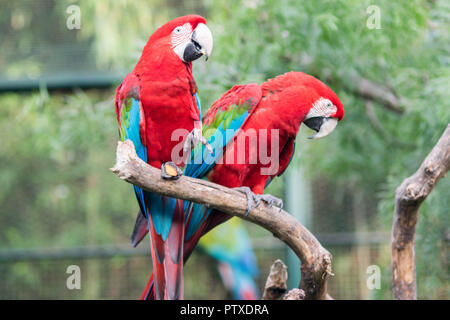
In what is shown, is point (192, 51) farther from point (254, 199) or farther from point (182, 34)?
point (254, 199)

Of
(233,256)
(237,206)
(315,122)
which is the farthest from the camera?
(233,256)

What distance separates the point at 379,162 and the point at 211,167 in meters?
1.35

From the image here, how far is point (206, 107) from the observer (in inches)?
77.9

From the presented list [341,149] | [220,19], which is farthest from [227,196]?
[341,149]

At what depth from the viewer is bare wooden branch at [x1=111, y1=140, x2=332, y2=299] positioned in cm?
103

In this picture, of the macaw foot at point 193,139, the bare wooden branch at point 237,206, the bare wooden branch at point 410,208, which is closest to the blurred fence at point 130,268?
the bare wooden branch at point 410,208

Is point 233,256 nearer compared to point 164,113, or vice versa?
point 164,113

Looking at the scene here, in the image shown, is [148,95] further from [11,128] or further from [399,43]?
[11,128]

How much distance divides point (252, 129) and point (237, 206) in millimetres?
266

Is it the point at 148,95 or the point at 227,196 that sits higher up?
the point at 148,95

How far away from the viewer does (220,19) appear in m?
2.08

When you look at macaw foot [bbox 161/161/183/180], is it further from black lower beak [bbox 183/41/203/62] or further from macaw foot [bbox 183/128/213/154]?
black lower beak [bbox 183/41/203/62]

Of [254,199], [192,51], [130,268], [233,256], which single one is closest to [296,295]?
[254,199]
